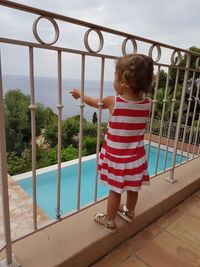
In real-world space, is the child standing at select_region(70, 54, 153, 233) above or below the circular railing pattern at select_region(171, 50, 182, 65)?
below

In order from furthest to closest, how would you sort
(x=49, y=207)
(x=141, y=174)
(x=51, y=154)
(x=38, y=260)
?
(x=51, y=154) < (x=49, y=207) < (x=141, y=174) < (x=38, y=260)

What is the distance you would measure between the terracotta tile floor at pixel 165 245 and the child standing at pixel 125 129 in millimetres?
184

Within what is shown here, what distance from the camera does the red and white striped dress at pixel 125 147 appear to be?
1097 millimetres

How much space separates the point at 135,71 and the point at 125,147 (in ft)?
1.34

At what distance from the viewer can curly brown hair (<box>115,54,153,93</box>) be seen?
3.35ft

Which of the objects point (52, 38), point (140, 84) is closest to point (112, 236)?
point (140, 84)

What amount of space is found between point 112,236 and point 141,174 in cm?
44

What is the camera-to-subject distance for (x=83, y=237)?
120 cm

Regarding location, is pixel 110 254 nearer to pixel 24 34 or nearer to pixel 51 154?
pixel 24 34

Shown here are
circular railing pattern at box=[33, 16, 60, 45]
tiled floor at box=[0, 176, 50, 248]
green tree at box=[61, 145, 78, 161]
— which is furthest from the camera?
green tree at box=[61, 145, 78, 161]

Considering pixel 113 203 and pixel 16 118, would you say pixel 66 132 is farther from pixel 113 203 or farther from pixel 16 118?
pixel 113 203

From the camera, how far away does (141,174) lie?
120 cm

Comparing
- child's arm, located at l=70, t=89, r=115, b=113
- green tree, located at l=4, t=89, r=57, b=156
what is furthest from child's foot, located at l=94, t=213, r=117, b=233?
green tree, located at l=4, t=89, r=57, b=156

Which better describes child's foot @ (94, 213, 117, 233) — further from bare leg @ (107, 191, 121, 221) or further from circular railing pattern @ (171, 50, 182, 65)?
circular railing pattern @ (171, 50, 182, 65)
